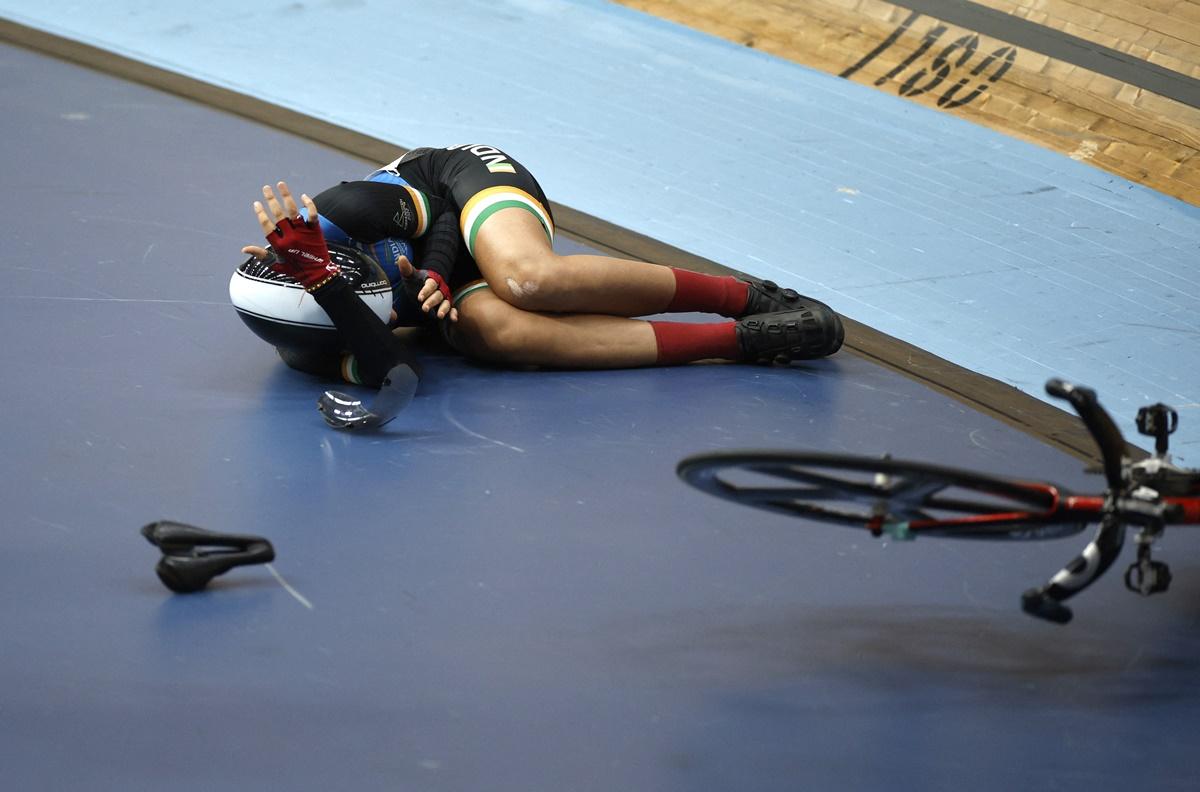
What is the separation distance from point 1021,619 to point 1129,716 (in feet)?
1.07

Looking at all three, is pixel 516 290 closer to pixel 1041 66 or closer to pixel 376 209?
pixel 376 209

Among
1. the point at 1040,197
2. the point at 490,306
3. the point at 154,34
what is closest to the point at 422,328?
the point at 490,306

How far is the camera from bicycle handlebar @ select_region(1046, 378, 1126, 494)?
2.32 metres

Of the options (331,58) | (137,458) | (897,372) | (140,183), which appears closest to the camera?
(137,458)

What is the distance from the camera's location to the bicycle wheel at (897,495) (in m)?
2.14

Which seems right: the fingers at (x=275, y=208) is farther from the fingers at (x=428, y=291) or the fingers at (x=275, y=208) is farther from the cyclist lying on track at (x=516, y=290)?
the fingers at (x=428, y=291)

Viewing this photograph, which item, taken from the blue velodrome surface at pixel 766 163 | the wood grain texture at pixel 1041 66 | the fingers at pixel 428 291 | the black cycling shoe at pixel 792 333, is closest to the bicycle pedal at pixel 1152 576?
the blue velodrome surface at pixel 766 163

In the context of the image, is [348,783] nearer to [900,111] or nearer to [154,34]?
[900,111]

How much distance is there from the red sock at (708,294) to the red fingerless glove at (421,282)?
677 millimetres

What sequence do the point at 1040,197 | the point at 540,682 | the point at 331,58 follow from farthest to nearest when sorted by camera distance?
the point at 331,58 < the point at 1040,197 < the point at 540,682

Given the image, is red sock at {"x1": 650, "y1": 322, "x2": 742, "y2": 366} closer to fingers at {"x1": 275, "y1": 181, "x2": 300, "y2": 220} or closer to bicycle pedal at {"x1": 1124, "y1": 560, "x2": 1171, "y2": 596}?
fingers at {"x1": 275, "y1": 181, "x2": 300, "y2": 220}

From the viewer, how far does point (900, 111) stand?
566 centimetres

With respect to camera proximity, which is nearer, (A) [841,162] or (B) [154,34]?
(A) [841,162]

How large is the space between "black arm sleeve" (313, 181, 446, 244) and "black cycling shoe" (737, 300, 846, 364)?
0.89 meters
